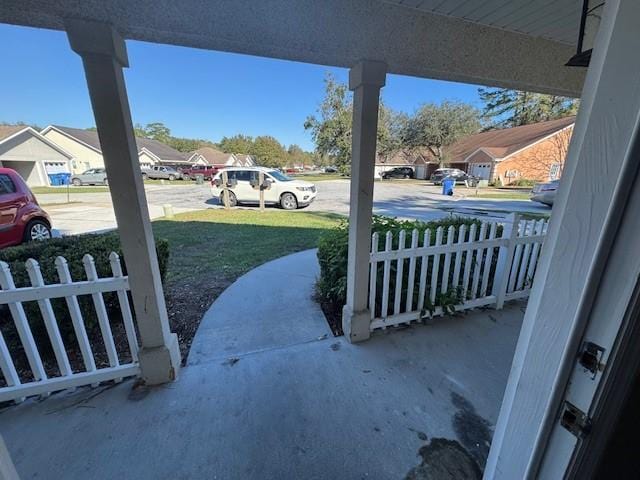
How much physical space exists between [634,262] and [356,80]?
78.3 inches

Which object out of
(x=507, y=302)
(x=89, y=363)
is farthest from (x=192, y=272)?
(x=507, y=302)

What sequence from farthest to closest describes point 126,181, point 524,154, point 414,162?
point 414,162, point 524,154, point 126,181

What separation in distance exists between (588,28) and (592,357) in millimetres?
2661

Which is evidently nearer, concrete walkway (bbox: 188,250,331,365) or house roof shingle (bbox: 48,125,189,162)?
concrete walkway (bbox: 188,250,331,365)

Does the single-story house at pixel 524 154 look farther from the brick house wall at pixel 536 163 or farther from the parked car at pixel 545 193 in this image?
the parked car at pixel 545 193

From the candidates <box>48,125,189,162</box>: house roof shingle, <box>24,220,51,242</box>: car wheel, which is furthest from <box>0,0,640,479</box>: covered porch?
<box>48,125,189,162</box>: house roof shingle

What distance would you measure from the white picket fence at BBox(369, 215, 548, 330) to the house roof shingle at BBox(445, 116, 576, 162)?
2436 centimetres

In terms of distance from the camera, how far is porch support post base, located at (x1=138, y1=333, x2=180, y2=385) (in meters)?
2.05

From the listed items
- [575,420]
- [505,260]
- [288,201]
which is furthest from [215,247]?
[575,420]

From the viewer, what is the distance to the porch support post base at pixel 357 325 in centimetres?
254

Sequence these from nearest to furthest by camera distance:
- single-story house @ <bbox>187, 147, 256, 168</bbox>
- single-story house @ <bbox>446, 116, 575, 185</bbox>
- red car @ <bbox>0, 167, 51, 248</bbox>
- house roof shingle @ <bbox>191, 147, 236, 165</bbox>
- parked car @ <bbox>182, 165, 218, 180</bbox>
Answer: red car @ <bbox>0, 167, 51, 248</bbox> → single-story house @ <bbox>446, 116, 575, 185</bbox> → parked car @ <bbox>182, 165, 218, 180</bbox> → single-story house @ <bbox>187, 147, 256, 168</bbox> → house roof shingle @ <bbox>191, 147, 236, 165</bbox>

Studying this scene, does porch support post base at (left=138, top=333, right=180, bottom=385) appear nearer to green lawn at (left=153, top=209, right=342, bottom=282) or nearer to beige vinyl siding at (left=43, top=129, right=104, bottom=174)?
green lawn at (left=153, top=209, right=342, bottom=282)

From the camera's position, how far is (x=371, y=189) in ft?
7.47

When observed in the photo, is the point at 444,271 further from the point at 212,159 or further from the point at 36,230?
the point at 212,159
